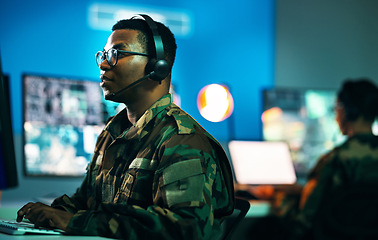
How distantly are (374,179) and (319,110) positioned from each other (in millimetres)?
1150

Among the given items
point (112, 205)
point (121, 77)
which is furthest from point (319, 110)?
point (112, 205)

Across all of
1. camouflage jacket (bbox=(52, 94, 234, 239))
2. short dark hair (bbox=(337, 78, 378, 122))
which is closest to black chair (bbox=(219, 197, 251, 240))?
camouflage jacket (bbox=(52, 94, 234, 239))

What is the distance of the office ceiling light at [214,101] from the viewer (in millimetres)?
2863

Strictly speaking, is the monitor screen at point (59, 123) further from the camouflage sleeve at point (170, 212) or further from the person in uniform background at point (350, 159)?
the camouflage sleeve at point (170, 212)

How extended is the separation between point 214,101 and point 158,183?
6.26 ft

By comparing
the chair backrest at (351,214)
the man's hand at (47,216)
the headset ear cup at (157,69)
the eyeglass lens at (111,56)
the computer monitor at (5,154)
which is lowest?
the chair backrest at (351,214)

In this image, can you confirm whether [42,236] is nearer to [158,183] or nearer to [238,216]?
[158,183]

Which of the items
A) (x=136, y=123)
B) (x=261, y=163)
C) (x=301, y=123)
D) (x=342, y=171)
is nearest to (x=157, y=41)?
(x=136, y=123)

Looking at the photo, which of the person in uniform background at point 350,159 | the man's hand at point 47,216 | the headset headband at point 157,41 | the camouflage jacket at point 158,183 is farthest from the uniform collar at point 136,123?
the person in uniform background at point 350,159

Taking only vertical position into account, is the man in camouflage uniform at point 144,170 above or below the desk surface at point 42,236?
above

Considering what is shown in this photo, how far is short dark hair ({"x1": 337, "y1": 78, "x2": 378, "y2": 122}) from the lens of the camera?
239cm

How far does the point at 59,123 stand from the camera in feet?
7.44

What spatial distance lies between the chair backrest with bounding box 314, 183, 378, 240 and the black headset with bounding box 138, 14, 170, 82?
1117 millimetres

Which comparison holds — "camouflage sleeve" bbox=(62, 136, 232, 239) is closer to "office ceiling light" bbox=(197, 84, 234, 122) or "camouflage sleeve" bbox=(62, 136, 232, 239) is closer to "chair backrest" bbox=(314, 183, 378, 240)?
"chair backrest" bbox=(314, 183, 378, 240)
